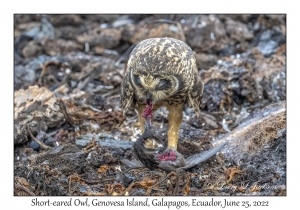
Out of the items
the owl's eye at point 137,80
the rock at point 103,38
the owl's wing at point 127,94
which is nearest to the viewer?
the owl's eye at point 137,80

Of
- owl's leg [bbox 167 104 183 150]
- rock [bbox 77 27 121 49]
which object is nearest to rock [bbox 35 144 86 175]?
owl's leg [bbox 167 104 183 150]

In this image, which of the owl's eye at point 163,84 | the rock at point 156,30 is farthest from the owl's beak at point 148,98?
the rock at point 156,30

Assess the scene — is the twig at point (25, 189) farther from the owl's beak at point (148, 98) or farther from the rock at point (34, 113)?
Answer: the rock at point (34, 113)

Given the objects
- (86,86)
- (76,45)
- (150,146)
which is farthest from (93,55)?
(150,146)

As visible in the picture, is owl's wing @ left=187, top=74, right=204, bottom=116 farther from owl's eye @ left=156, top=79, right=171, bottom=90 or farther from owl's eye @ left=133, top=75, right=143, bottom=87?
owl's eye @ left=133, top=75, right=143, bottom=87

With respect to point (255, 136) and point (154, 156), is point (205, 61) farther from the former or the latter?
point (154, 156)

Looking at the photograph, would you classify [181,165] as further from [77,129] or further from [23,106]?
[23,106]
